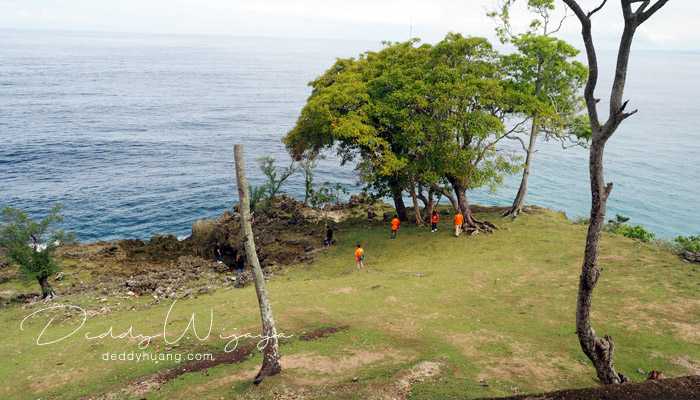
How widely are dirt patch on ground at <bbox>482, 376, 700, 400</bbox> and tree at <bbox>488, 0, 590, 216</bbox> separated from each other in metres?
21.5

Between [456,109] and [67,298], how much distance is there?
2571cm

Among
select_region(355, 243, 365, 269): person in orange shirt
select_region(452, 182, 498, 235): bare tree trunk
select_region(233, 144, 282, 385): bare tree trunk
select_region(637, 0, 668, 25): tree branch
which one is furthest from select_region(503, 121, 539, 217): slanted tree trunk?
select_region(233, 144, 282, 385): bare tree trunk

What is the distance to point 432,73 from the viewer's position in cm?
2936

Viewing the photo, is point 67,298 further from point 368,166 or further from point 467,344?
point 467,344

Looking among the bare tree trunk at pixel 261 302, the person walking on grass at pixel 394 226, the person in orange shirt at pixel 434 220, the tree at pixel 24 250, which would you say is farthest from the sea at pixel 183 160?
the bare tree trunk at pixel 261 302

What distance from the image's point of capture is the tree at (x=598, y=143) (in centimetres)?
977

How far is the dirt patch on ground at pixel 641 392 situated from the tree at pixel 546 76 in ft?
70.7

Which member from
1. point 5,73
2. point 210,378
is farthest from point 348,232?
point 5,73

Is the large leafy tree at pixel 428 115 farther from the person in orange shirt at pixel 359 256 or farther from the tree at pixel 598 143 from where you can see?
the tree at pixel 598 143

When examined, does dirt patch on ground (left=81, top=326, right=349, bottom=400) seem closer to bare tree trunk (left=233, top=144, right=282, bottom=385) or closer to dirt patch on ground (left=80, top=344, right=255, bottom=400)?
dirt patch on ground (left=80, top=344, right=255, bottom=400)

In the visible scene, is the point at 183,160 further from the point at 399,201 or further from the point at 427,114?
the point at 427,114

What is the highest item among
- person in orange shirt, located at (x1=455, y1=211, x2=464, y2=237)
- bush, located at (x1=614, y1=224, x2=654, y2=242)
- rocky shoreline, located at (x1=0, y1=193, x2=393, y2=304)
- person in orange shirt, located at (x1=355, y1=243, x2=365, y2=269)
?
person in orange shirt, located at (x1=455, y1=211, x2=464, y2=237)

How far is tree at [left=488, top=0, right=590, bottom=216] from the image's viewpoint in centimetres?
2845

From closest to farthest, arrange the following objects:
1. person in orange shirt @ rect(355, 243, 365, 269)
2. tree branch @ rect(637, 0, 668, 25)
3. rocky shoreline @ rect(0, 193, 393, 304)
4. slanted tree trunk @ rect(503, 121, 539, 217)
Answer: tree branch @ rect(637, 0, 668, 25)
rocky shoreline @ rect(0, 193, 393, 304)
person in orange shirt @ rect(355, 243, 365, 269)
slanted tree trunk @ rect(503, 121, 539, 217)
